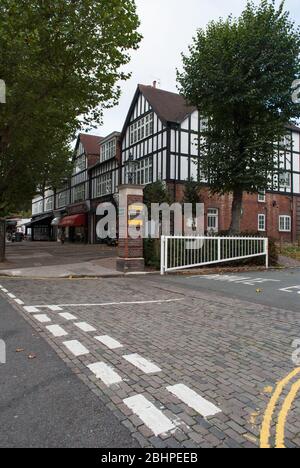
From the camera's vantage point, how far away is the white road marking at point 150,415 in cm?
292

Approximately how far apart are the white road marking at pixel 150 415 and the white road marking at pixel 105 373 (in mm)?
451

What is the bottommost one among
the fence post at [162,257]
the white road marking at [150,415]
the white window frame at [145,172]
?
the white road marking at [150,415]

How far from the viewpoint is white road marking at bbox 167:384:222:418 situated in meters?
3.22

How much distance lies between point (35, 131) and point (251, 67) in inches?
423

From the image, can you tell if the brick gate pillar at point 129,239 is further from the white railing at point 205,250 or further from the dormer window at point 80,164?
the dormer window at point 80,164

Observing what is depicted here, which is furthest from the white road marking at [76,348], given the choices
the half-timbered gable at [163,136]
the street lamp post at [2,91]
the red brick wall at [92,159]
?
the red brick wall at [92,159]

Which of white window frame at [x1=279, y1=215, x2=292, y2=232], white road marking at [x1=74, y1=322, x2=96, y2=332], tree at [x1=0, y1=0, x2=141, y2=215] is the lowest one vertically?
white road marking at [x1=74, y1=322, x2=96, y2=332]

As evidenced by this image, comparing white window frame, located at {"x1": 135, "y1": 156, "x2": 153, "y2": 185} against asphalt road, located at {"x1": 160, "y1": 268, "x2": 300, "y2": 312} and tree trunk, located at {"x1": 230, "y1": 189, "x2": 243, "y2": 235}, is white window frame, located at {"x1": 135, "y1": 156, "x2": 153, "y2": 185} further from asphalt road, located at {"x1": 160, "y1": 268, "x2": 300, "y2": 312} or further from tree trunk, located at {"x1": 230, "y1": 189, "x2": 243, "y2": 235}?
asphalt road, located at {"x1": 160, "y1": 268, "x2": 300, "y2": 312}

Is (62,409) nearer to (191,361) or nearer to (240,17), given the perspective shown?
(191,361)

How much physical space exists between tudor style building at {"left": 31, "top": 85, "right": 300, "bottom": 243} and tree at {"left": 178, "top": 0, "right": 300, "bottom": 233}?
1.44m

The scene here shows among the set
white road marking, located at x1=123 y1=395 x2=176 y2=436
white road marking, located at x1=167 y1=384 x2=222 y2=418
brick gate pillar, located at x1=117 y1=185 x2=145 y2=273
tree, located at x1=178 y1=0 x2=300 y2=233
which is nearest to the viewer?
white road marking, located at x1=123 y1=395 x2=176 y2=436

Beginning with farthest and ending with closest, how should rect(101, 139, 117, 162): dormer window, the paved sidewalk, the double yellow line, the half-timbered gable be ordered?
A: rect(101, 139, 117, 162): dormer window < the half-timbered gable < the paved sidewalk < the double yellow line

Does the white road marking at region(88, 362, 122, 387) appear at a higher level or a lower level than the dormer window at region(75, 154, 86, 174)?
lower

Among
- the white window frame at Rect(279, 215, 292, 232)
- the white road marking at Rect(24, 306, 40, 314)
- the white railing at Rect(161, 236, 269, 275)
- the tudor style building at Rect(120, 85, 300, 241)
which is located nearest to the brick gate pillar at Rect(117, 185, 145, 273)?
the white railing at Rect(161, 236, 269, 275)
